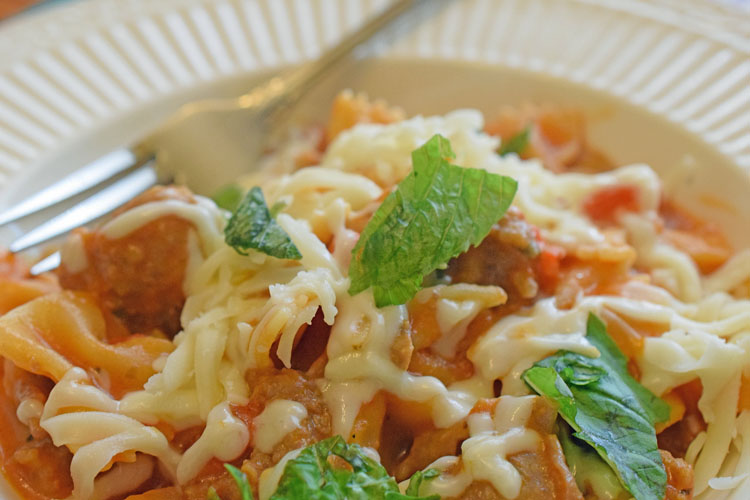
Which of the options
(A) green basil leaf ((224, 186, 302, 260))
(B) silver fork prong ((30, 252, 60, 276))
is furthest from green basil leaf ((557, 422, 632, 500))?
(B) silver fork prong ((30, 252, 60, 276))

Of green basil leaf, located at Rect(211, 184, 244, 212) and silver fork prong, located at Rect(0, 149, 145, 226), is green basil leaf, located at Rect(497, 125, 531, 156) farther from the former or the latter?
silver fork prong, located at Rect(0, 149, 145, 226)

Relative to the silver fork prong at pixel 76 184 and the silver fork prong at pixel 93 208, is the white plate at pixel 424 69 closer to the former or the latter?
the silver fork prong at pixel 76 184

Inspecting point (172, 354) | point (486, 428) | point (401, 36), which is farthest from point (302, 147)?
point (486, 428)

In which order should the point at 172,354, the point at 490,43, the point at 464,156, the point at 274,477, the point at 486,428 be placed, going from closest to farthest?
the point at 274,477 < the point at 486,428 < the point at 172,354 < the point at 464,156 < the point at 490,43

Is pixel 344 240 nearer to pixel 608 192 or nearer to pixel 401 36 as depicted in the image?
pixel 608 192

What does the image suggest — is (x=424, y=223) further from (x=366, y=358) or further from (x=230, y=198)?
(x=230, y=198)

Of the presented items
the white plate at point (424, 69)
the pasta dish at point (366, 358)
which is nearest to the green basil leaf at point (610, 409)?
the pasta dish at point (366, 358)

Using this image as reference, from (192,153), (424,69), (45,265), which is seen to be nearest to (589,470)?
(45,265)
